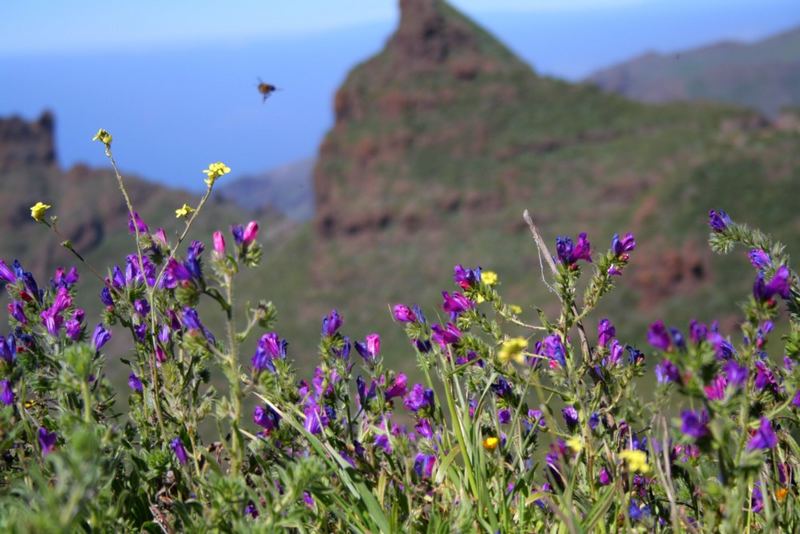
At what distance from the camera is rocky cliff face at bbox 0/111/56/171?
443 feet

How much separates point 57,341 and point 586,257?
2.08 m

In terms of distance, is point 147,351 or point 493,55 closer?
point 147,351

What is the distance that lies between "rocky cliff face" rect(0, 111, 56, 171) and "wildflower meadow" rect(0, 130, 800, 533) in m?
142

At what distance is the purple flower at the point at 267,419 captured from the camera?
11.8 feet

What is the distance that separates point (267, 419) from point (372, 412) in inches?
17.4

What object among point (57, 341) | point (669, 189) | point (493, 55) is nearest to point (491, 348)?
point (57, 341)

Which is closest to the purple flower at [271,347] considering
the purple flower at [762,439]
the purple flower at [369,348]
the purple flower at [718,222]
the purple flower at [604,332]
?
the purple flower at [369,348]

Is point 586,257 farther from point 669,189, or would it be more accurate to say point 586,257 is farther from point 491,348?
point 669,189

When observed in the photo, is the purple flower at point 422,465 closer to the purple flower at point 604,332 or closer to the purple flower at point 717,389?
the purple flower at point 604,332

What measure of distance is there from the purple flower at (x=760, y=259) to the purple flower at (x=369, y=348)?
4.97ft

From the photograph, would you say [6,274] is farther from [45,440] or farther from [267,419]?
[267,419]

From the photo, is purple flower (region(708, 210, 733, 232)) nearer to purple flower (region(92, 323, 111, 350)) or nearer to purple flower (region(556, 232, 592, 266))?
purple flower (region(556, 232, 592, 266))

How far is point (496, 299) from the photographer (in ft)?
11.3

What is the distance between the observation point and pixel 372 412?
3.58 meters
